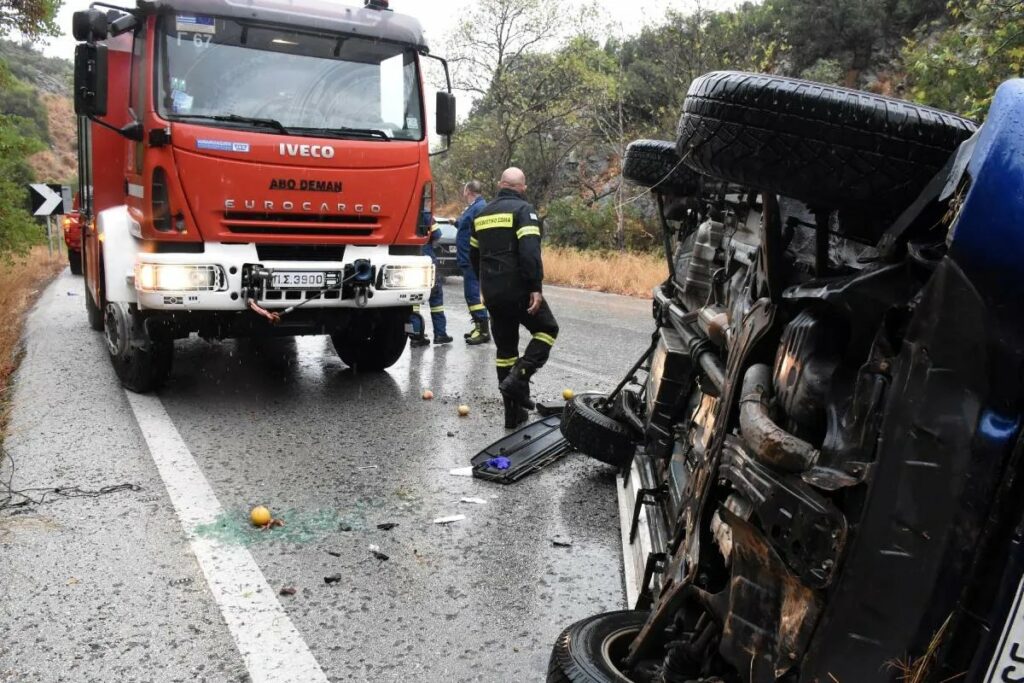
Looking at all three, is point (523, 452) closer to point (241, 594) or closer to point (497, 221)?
point (497, 221)

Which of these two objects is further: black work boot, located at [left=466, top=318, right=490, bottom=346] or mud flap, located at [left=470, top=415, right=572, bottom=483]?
black work boot, located at [left=466, top=318, right=490, bottom=346]

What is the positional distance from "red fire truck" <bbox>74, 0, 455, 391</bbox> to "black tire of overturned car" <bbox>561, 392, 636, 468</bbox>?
257 cm

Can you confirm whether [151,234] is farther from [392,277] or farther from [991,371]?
[991,371]

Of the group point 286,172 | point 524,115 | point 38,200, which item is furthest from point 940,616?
point 524,115

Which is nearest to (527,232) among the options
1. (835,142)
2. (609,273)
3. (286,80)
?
(286,80)

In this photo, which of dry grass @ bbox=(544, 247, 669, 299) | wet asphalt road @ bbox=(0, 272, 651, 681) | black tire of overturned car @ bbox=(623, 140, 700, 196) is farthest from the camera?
dry grass @ bbox=(544, 247, 669, 299)

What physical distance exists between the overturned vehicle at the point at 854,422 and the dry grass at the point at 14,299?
4.70 m

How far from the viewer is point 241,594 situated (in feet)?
10.6

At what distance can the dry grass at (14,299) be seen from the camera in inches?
277

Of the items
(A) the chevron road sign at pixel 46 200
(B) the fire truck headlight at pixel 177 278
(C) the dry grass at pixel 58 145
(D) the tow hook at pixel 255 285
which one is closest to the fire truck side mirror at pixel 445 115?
(D) the tow hook at pixel 255 285

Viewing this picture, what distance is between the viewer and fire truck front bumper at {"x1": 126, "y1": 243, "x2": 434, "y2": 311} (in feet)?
19.3

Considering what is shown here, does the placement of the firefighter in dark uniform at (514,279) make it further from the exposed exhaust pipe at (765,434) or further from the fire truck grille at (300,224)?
the exposed exhaust pipe at (765,434)

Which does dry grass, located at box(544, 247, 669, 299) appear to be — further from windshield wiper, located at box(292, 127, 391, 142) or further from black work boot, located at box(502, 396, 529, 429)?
black work boot, located at box(502, 396, 529, 429)

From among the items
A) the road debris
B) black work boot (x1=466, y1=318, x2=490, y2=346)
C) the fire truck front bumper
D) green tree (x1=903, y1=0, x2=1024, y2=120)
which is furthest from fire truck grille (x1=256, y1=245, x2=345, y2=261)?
green tree (x1=903, y1=0, x2=1024, y2=120)
